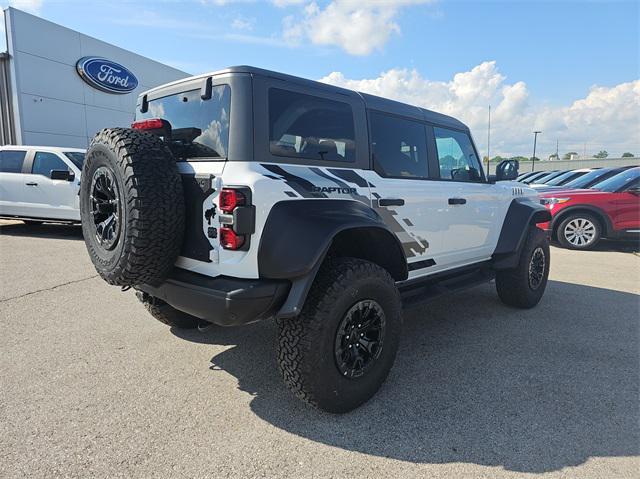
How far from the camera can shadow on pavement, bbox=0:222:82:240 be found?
28.0 ft

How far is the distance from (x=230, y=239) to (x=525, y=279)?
352 cm

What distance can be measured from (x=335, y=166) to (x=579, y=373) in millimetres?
2411

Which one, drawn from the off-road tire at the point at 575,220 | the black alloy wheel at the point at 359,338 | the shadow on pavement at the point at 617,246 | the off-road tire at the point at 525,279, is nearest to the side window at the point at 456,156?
the off-road tire at the point at 525,279

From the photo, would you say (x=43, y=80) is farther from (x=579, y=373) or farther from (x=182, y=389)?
(x=579, y=373)

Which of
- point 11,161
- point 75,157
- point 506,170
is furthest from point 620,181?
point 11,161

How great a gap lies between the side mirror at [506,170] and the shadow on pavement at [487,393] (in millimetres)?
A: 1469

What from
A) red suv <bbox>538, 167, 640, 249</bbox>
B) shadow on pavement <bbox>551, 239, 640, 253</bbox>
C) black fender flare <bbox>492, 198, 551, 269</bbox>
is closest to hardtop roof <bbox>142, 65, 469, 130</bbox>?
black fender flare <bbox>492, 198, 551, 269</bbox>

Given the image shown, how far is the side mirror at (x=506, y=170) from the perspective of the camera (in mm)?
4316

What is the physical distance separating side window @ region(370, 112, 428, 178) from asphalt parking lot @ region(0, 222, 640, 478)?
151 cm

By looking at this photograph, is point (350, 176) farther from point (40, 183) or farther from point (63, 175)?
point (40, 183)

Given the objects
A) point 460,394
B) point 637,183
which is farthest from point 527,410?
point 637,183

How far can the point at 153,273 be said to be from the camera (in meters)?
2.42

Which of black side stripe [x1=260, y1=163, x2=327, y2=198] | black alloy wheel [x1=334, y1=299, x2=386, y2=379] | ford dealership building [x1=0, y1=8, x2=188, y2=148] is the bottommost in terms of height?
black alloy wheel [x1=334, y1=299, x2=386, y2=379]

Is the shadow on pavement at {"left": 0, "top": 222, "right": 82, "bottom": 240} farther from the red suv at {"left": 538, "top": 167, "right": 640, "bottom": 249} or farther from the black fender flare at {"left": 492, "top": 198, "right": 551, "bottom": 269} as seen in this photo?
the red suv at {"left": 538, "top": 167, "right": 640, "bottom": 249}
